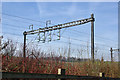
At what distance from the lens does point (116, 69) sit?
1241cm

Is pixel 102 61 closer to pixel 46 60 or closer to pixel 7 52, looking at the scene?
pixel 46 60

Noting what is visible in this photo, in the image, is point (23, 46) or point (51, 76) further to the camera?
point (23, 46)

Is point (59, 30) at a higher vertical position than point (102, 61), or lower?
higher

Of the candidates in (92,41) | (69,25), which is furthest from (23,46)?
(69,25)

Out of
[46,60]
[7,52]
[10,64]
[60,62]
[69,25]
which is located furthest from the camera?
[69,25]

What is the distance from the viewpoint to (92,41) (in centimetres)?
1500

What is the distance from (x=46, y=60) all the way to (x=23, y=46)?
41.7 inches

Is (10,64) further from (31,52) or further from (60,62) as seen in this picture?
(60,62)

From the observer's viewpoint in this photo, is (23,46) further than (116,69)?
No

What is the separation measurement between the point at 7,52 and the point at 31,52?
103 cm

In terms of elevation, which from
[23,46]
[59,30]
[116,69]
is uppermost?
[59,30]

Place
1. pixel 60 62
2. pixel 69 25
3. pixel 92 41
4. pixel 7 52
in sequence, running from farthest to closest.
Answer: pixel 69 25 → pixel 92 41 → pixel 60 62 → pixel 7 52

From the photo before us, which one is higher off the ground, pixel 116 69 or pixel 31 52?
pixel 31 52

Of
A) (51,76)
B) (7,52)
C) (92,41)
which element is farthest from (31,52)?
(92,41)
